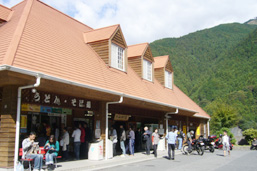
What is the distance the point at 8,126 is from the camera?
28.0 ft

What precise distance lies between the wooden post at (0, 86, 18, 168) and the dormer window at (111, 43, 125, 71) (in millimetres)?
7448

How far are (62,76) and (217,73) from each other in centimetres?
8655

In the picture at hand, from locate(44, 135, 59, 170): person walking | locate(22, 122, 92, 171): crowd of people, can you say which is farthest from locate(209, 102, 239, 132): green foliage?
locate(44, 135, 59, 170): person walking

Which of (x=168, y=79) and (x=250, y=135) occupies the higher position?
→ (x=168, y=79)

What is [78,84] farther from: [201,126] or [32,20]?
[201,126]

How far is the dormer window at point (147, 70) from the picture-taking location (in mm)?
19406

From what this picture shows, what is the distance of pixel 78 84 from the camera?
966 centimetres

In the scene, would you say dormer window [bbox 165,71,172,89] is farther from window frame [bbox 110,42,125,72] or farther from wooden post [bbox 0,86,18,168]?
wooden post [bbox 0,86,18,168]

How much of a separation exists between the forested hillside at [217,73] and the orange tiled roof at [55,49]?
47887 mm

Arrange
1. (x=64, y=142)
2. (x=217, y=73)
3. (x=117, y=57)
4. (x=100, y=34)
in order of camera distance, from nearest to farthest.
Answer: (x=64, y=142) → (x=100, y=34) → (x=117, y=57) → (x=217, y=73)

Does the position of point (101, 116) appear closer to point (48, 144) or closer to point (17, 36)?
point (48, 144)

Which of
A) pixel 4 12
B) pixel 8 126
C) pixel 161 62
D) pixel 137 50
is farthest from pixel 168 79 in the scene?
pixel 8 126

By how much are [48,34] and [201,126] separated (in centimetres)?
2074

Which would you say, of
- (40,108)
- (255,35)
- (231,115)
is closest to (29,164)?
(40,108)
